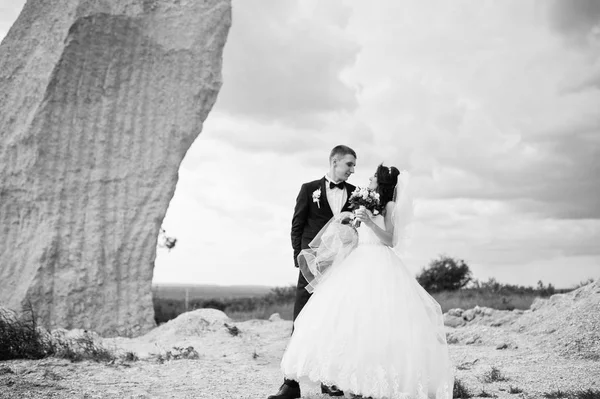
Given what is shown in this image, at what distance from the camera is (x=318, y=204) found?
18.7 feet

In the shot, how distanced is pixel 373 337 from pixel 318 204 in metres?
1.59

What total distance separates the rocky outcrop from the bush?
34.3ft

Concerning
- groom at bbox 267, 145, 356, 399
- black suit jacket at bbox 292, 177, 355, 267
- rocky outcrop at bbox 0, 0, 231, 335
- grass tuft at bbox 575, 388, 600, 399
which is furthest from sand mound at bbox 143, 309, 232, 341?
grass tuft at bbox 575, 388, 600, 399

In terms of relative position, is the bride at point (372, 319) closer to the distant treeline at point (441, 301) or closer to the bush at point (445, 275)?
the distant treeline at point (441, 301)

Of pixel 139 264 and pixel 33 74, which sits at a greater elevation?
pixel 33 74

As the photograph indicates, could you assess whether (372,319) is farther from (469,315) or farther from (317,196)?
(469,315)

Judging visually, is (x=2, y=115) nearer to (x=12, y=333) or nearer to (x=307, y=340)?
(x=12, y=333)

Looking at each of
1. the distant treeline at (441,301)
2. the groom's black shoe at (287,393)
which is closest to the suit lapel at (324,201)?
the groom's black shoe at (287,393)

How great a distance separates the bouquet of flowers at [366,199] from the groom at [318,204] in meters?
0.53

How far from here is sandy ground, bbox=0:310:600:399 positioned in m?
6.09

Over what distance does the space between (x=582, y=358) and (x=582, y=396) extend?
302cm

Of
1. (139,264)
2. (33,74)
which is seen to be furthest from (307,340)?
(33,74)

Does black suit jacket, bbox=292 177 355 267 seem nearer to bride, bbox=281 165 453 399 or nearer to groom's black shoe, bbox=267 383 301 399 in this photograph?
bride, bbox=281 165 453 399

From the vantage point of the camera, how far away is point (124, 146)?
11.7m
